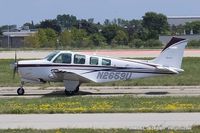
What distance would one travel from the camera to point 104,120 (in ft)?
39.9

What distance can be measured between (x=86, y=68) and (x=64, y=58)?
1015 mm

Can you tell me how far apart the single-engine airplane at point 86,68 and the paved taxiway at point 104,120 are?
28.4 feet

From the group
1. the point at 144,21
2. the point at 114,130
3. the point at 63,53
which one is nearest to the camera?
the point at 114,130

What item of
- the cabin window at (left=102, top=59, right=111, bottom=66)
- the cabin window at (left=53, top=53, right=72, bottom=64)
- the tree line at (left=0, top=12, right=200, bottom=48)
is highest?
the cabin window at (left=53, top=53, right=72, bottom=64)

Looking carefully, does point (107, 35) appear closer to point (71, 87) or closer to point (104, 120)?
point (71, 87)

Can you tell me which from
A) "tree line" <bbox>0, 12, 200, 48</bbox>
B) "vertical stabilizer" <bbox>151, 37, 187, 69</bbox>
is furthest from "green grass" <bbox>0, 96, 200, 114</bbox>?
"tree line" <bbox>0, 12, 200, 48</bbox>

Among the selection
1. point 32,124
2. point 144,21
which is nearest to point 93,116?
point 32,124

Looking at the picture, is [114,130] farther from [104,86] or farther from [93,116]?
[104,86]

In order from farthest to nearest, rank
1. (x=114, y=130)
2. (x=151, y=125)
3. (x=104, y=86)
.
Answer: (x=104, y=86)
(x=151, y=125)
(x=114, y=130)

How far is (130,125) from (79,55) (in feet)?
36.1

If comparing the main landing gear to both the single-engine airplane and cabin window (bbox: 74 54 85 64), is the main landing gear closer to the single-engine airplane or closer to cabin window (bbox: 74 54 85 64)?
the single-engine airplane

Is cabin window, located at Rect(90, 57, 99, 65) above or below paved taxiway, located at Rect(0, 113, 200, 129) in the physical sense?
above

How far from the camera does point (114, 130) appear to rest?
10.4 metres

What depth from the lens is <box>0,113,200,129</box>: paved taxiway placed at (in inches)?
444
